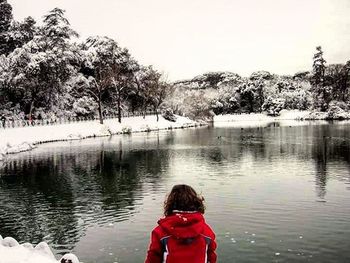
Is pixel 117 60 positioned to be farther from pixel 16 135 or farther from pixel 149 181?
pixel 149 181

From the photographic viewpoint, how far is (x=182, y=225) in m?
4.74

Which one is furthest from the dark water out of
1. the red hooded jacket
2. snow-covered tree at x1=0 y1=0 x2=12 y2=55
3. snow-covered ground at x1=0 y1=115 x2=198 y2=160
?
snow-covered tree at x1=0 y1=0 x2=12 y2=55

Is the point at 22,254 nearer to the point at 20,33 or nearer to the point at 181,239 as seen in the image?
the point at 181,239

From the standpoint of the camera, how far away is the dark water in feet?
44.3

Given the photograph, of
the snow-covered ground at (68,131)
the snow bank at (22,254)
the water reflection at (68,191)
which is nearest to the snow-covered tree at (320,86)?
the snow-covered ground at (68,131)

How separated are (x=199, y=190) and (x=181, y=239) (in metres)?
17.4

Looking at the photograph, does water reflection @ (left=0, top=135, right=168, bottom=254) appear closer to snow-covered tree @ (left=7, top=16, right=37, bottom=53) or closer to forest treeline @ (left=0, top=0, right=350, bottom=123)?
forest treeline @ (left=0, top=0, right=350, bottom=123)

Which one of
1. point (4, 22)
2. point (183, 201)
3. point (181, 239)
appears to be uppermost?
point (4, 22)

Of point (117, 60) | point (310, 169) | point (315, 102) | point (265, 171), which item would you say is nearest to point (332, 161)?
point (310, 169)

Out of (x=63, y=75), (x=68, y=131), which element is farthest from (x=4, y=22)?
(x=68, y=131)

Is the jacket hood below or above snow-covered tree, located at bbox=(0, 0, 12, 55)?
below

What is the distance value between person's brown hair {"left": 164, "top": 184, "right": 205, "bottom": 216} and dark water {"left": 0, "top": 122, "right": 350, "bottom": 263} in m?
7.95

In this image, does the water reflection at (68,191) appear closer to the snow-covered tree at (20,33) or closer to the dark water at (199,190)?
the dark water at (199,190)

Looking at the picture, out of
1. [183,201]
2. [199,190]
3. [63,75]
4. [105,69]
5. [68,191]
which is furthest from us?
[105,69]
